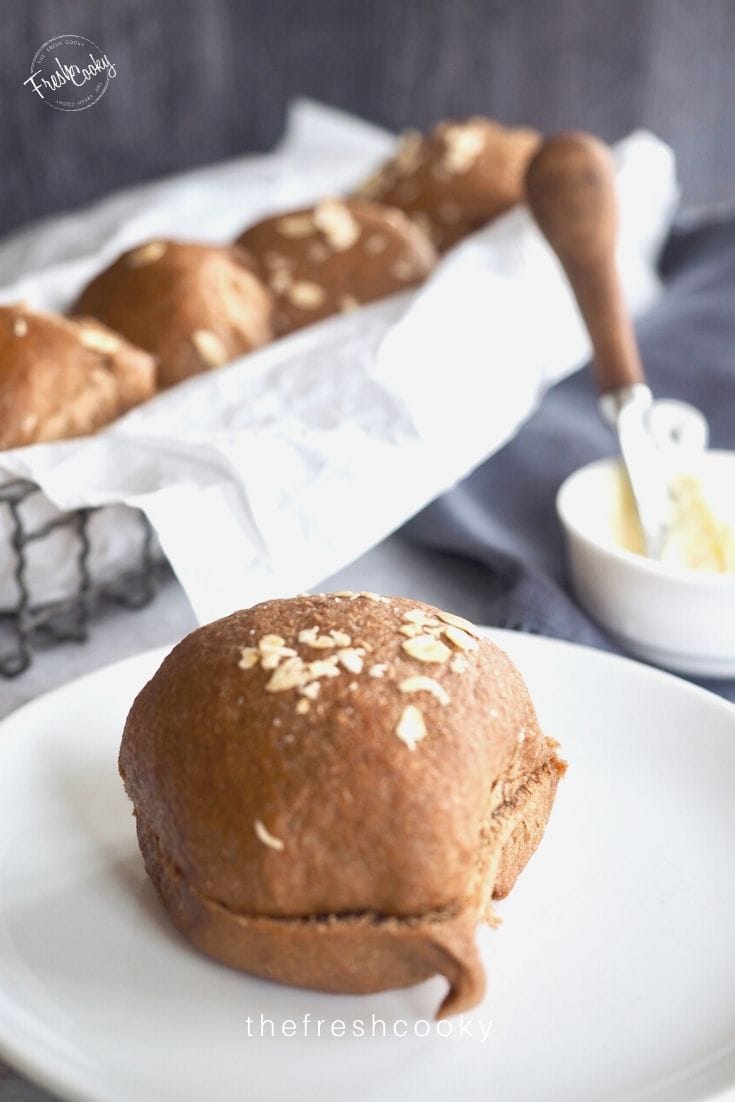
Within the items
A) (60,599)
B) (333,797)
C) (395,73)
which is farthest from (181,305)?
(395,73)

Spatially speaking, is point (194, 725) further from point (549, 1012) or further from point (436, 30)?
point (436, 30)

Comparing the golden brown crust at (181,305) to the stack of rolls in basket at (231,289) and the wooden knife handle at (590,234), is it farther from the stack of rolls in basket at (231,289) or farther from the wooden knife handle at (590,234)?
the wooden knife handle at (590,234)

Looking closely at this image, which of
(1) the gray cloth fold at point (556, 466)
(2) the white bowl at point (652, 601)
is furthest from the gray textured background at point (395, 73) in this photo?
(2) the white bowl at point (652, 601)

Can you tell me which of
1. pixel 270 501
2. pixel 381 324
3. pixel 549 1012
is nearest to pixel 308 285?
pixel 381 324

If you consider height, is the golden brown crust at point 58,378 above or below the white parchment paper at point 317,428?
above

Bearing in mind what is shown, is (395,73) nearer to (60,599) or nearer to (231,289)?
(231,289)
